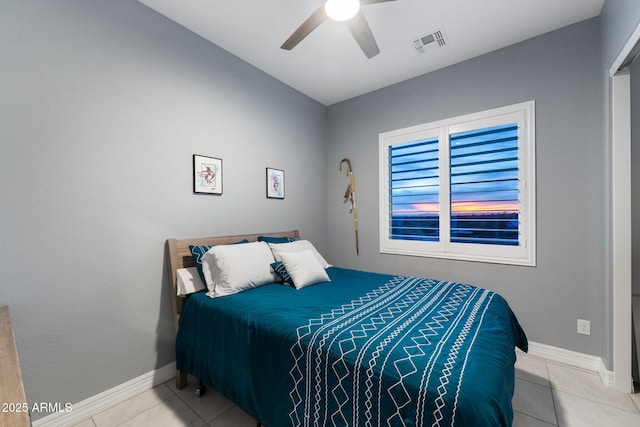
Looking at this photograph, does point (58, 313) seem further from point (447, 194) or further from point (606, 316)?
point (606, 316)

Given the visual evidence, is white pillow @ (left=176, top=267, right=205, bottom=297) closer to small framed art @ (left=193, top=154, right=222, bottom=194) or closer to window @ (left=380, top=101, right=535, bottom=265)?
small framed art @ (left=193, top=154, right=222, bottom=194)

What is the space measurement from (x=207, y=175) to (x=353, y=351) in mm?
1923

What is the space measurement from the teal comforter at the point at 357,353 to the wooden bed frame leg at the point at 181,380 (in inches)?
2.3

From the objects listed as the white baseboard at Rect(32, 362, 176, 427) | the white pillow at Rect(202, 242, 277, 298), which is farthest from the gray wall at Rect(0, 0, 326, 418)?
the white pillow at Rect(202, 242, 277, 298)

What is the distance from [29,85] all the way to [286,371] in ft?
7.07

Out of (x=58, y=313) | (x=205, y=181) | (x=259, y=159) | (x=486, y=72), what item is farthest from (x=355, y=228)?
(x=58, y=313)

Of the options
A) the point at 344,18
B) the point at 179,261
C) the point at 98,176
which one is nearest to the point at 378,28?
the point at 344,18

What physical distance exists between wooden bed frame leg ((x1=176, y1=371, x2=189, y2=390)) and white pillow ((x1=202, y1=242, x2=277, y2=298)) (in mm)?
648

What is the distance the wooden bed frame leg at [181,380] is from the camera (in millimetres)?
1985

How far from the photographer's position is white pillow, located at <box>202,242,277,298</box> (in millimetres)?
1947

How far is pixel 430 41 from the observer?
2422mm

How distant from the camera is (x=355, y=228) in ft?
11.6

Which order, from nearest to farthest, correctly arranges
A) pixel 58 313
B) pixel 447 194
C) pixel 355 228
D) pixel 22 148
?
pixel 22 148 → pixel 58 313 → pixel 447 194 → pixel 355 228

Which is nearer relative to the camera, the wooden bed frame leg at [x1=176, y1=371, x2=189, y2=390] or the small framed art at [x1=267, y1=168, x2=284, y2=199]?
the wooden bed frame leg at [x1=176, y1=371, x2=189, y2=390]
